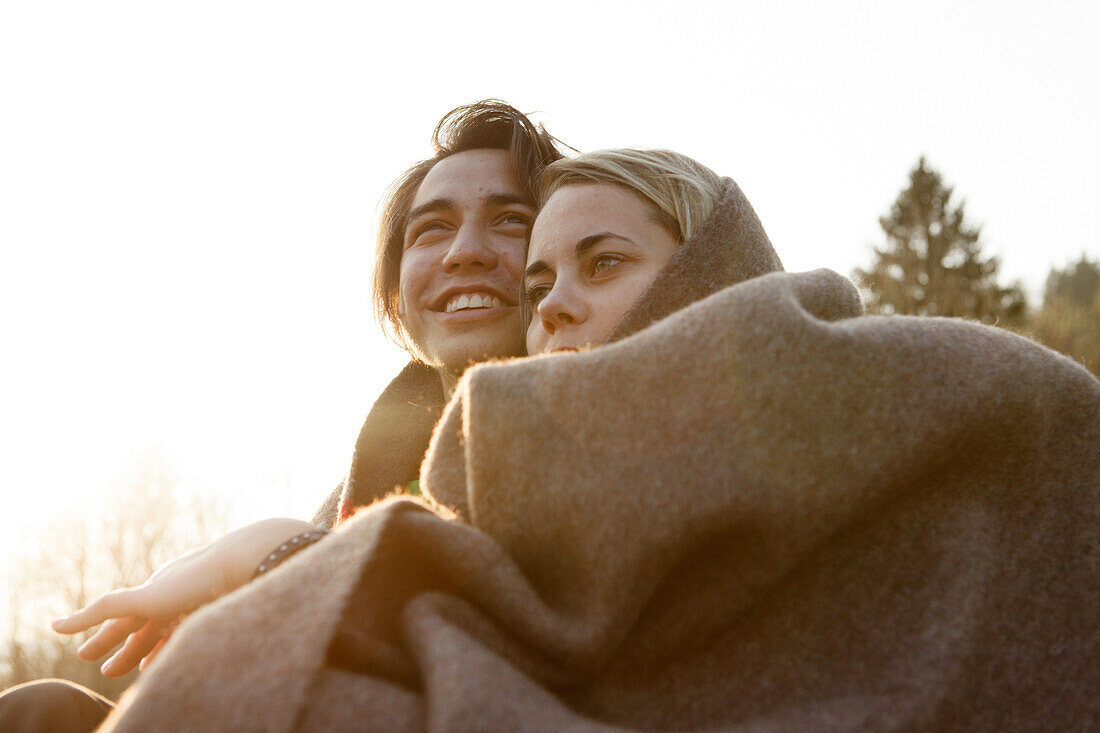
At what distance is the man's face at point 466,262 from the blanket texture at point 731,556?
5.66ft

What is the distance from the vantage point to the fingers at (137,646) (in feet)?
4.70

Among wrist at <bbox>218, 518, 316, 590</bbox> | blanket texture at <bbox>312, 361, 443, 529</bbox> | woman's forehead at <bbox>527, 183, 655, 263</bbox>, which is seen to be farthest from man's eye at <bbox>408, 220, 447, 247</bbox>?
wrist at <bbox>218, 518, 316, 590</bbox>

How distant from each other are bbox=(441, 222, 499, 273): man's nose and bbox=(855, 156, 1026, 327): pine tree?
1833cm

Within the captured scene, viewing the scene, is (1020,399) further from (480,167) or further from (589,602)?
(480,167)

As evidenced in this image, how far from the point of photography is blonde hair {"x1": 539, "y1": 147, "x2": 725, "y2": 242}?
7.35 ft

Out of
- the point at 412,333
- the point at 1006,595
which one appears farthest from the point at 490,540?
the point at 412,333

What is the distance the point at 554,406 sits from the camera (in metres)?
1.16

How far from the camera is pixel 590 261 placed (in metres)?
2.18

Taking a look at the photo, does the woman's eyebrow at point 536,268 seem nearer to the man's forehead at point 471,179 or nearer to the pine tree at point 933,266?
the man's forehead at point 471,179

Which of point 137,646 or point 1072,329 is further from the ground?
point 137,646

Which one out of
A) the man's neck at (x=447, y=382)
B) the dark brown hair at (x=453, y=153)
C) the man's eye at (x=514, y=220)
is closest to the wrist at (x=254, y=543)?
the man's neck at (x=447, y=382)

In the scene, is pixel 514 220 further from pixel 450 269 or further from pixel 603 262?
pixel 603 262

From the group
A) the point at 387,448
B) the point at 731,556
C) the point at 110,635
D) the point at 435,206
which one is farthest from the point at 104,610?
the point at 435,206

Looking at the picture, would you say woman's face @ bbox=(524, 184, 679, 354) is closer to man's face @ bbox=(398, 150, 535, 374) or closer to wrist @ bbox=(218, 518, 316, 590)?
man's face @ bbox=(398, 150, 535, 374)
